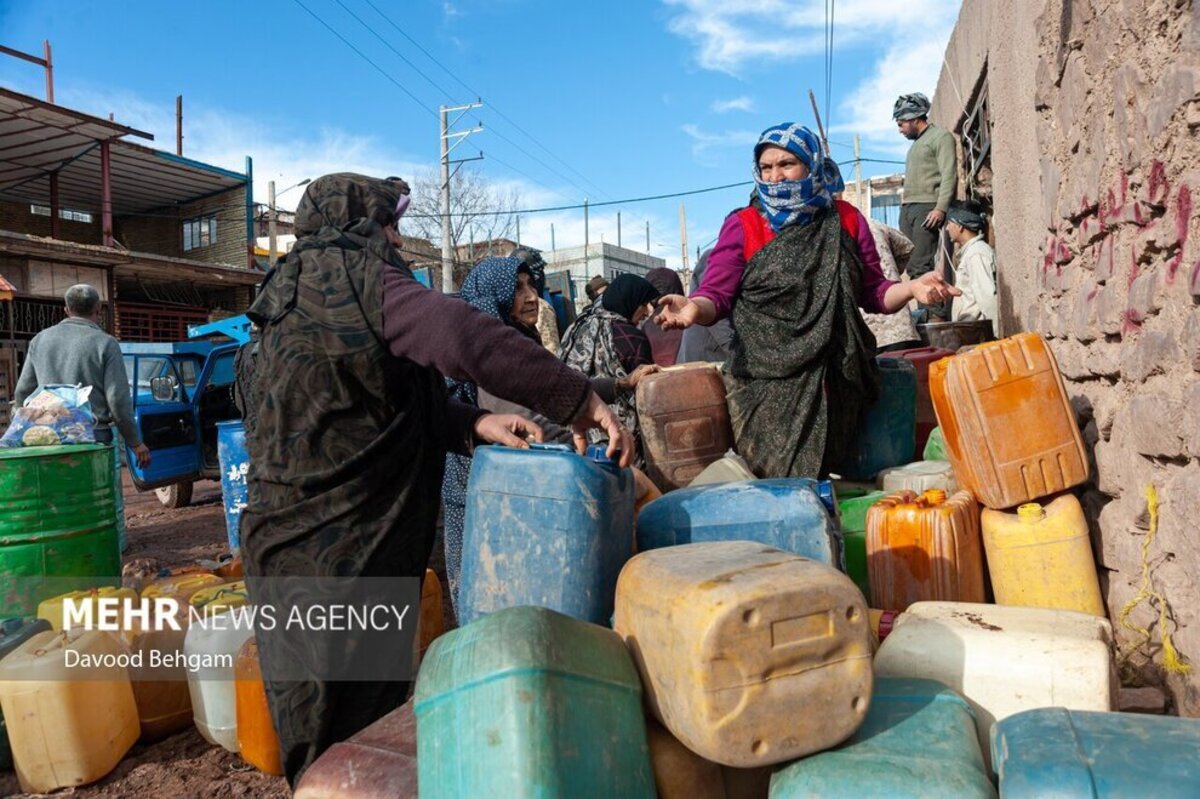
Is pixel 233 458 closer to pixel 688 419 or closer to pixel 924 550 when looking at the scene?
pixel 688 419

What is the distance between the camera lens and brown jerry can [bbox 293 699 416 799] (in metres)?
1.69

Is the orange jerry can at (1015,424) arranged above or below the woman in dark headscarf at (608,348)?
below

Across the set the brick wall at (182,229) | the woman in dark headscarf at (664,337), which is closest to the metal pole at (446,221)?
the brick wall at (182,229)

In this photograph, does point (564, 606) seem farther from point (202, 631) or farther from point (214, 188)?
point (214, 188)

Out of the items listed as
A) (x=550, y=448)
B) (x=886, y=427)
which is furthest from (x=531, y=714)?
(x=886, y=427)

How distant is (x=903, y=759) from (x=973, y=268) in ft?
14.2

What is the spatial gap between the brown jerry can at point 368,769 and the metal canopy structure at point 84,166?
51.9 feet

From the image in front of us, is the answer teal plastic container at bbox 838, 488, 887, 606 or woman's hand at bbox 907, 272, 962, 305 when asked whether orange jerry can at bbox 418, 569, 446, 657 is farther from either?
woman's hand at bbox 907, 272, 962, 305

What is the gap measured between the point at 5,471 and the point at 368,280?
3.03 m

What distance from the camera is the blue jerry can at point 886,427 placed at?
3342 millimetres

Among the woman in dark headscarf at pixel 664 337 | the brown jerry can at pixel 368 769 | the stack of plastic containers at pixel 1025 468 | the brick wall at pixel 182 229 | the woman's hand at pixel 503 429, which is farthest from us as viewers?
the brick wall at pixel 182 229

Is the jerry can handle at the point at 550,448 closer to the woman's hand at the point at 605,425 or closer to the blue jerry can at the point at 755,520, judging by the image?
the woman's hand at the point at 605,425

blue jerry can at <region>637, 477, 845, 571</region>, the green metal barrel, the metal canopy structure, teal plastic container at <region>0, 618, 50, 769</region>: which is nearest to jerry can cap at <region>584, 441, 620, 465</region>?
blue jerry can at <region>637, 477, 845, 571</region>

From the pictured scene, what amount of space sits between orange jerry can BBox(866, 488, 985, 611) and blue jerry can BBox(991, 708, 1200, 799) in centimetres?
105
